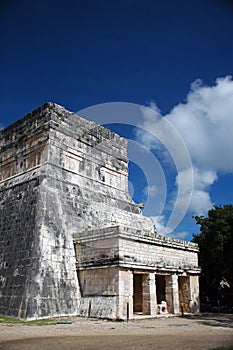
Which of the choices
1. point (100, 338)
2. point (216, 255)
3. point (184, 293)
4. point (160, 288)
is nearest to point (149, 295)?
point (184, 293)

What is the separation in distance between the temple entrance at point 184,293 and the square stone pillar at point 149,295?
2.86 meters

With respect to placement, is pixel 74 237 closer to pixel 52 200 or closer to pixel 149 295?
pixel 52 200

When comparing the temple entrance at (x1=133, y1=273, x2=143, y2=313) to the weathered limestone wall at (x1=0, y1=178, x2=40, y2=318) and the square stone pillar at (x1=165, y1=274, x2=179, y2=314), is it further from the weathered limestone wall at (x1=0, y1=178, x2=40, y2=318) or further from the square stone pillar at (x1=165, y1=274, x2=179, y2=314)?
the weathered limestone wall at (x1=0, y1=178, x2=40, y2=318)

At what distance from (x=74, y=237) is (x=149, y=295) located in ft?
13.8

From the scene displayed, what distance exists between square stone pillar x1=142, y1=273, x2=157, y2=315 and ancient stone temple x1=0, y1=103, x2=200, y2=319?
0.14ft

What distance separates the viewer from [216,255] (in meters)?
23.6

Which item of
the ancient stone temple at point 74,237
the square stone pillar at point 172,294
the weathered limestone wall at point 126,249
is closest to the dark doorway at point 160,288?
the ancient stone temple at point 74,237

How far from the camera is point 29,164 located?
62.0 feet

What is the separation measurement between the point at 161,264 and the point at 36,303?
235 inches

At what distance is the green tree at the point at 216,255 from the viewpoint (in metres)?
23.5

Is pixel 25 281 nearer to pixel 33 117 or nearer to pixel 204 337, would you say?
pixel 204 337

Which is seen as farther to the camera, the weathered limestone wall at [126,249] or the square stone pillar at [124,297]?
the weathered limestone wall at [126,249]

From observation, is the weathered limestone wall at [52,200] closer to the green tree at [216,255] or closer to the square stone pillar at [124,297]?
the square stone pillar at [124,297]

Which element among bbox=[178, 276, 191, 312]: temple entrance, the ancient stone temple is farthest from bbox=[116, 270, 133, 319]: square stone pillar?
bbox=[178, 276, 191, 312]: temple entrance
